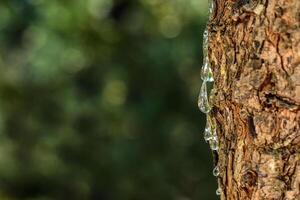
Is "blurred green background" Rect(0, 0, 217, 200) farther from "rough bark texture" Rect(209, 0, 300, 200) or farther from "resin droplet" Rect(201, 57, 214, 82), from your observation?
"rough bark texture" Rect(209, 0, 300, 200)

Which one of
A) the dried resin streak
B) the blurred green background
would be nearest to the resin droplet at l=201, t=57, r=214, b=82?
the dried resin streak

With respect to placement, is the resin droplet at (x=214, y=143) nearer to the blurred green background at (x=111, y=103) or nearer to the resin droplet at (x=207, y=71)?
the resin droplet at (x=207, y=71)

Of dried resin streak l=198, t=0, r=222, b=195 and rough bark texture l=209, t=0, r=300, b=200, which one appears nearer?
rough bark texture l=209, t=0, r=300, b=200

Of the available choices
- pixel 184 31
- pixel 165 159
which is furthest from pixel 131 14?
pixel 165 159

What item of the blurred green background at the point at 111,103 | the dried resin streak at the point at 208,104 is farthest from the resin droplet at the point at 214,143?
the blurred green background at the point at 111,103

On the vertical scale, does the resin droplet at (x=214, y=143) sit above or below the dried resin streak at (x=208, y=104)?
below
